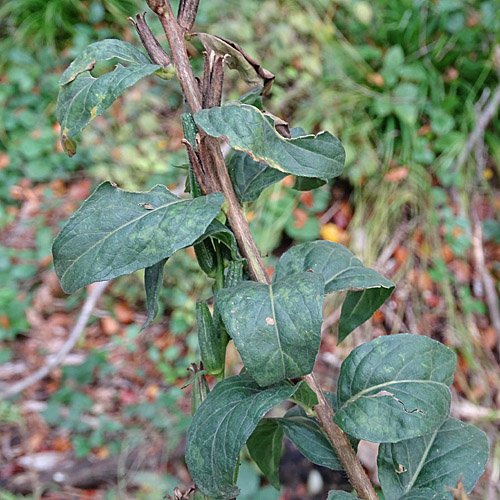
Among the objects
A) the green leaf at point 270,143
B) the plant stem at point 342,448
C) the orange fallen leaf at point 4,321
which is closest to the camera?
the green leaf at point 270,143

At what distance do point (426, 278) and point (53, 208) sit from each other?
161cm

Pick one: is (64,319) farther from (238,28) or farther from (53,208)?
(238,28)

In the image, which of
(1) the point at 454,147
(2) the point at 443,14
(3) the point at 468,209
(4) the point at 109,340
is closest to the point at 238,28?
(2) the point at 443,14

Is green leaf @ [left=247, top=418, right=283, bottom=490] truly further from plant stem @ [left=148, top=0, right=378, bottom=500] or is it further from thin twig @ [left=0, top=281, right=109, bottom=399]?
thin twig @ [left=0, top=281, right=109, bottom=399]

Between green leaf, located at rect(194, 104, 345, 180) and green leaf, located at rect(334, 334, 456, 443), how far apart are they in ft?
0.68

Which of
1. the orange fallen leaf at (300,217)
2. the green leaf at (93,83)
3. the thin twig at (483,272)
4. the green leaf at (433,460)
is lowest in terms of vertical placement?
the thin twig at (483,272)

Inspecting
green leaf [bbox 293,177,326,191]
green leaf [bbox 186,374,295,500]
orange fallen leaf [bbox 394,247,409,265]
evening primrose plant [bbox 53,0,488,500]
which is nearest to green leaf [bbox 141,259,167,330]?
evening primrose plant [bbox 53,0,488,500]

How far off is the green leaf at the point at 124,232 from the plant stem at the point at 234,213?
0.05 m

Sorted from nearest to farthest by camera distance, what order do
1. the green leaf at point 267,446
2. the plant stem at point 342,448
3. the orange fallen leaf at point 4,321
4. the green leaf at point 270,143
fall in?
the green leaf at point 270,143
the plant stem at point 342,448
the green leaf at point 267,446
the orange fallen leaf at point 4,321

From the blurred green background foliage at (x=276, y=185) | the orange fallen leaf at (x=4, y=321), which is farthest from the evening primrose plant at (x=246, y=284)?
the orange fallen leaf at (x=4, y=321)

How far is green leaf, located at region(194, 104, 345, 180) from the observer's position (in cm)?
45

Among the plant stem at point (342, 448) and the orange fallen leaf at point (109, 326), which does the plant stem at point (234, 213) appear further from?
the orange fallen leaf at point (109, 326)

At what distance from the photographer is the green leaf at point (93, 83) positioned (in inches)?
18.5

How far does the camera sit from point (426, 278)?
1986mm
